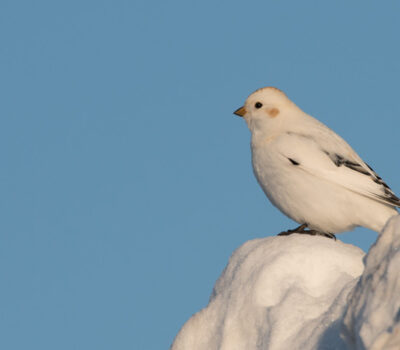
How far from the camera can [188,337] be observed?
7.14 metres

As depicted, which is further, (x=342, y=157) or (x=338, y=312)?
(x=342, y=157)

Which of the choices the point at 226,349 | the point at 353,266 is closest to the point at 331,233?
the point at 353,266

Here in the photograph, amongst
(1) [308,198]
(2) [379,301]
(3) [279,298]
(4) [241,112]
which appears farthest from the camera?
(4) [241,112]

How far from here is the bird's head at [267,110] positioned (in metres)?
11.1

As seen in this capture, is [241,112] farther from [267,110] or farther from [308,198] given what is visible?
[308,198]

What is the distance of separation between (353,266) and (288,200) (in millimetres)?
3134

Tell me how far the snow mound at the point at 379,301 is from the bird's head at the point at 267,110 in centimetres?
649

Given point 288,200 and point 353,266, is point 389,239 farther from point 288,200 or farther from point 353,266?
point 288,200

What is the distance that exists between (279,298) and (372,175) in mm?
4060

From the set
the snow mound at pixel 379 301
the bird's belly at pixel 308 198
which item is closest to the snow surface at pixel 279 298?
the snow mound at pixel 379 301

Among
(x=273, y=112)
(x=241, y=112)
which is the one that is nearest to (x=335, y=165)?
(x=273, y=112)

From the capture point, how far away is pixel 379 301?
424 centimetres

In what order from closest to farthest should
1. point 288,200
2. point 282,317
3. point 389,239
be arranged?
point 389,239, point 282,317, point 288,200

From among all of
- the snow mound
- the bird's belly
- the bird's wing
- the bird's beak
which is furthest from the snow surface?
the bird's beak
